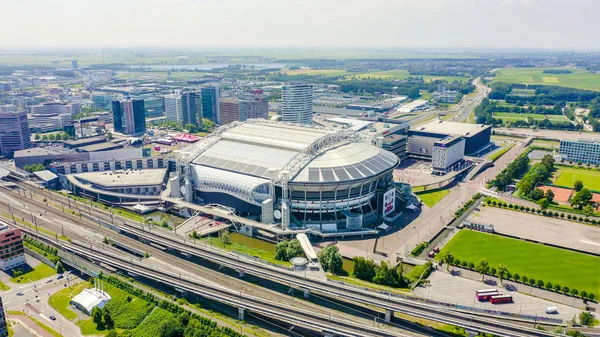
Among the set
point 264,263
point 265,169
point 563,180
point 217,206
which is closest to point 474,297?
point 264,263

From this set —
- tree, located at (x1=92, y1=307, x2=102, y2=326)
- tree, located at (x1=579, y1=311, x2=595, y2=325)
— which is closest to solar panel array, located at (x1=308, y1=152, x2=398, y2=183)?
tree, located at (x1=92, y1=307, x2=102, y2=326)

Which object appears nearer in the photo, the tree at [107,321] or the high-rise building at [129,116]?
the tree at [107,321]

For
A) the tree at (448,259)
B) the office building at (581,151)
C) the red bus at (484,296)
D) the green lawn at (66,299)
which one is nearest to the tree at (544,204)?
the tree at (448,259)

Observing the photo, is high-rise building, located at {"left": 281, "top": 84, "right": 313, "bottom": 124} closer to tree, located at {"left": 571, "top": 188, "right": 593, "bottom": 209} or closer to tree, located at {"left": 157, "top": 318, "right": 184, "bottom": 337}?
tree, located at {"left": 571, "top": 188, "right": 593, "bottom": 209}

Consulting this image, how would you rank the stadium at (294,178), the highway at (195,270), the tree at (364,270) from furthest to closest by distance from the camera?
the stadium at (294,178)
the tree at (364,270)
the highway at (195,270)

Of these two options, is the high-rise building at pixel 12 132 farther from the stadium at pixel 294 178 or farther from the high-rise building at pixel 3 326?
the high-rise building at pixel 3 326

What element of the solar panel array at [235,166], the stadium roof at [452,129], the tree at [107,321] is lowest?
the tree at [107,321]

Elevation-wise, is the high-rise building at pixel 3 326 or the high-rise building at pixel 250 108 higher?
the high-rise building at pixel 250 108
